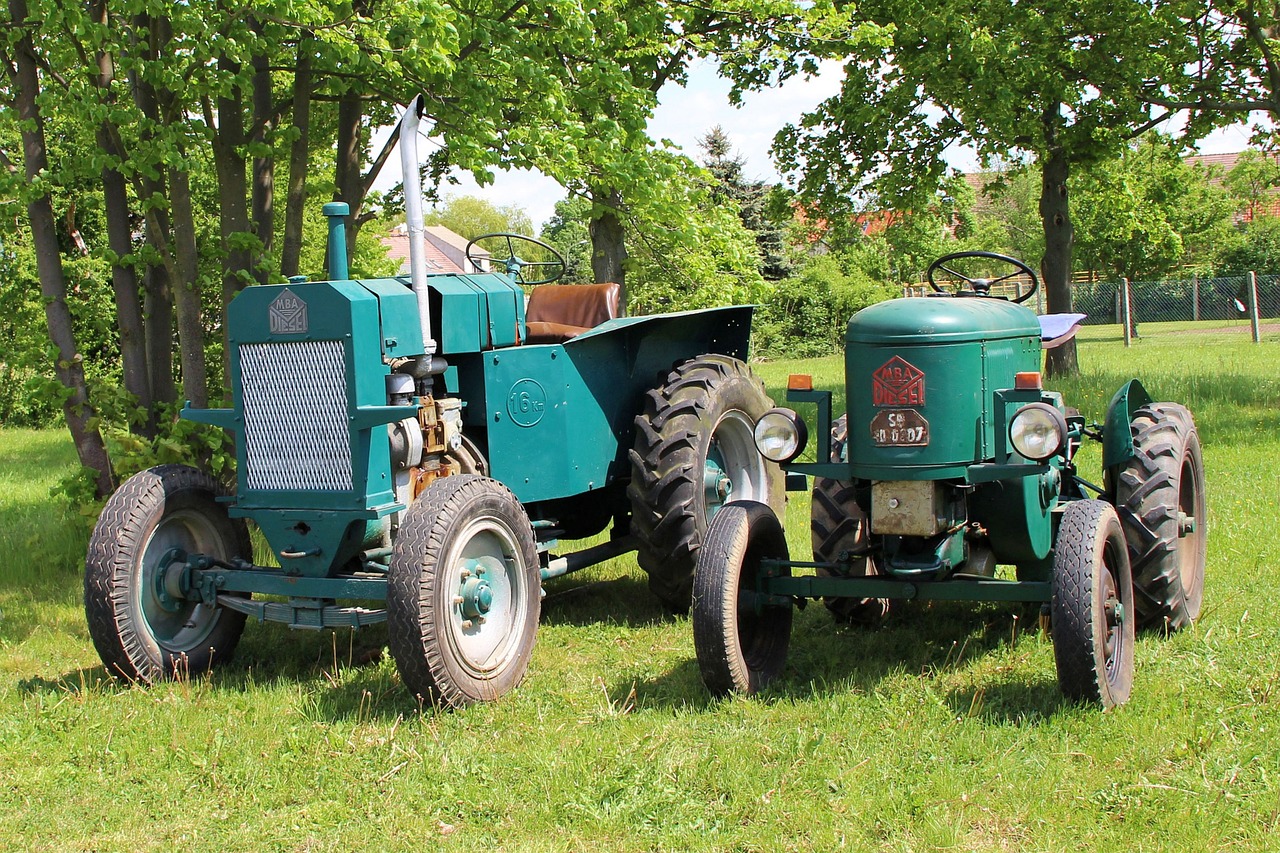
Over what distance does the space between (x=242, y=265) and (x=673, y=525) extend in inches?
163

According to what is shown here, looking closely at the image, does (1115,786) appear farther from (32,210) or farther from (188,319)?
(32,210)

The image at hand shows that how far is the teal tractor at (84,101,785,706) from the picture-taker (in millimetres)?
4707

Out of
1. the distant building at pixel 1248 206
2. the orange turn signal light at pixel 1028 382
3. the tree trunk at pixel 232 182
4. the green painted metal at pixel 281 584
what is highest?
the distant building at pixel 1248 206

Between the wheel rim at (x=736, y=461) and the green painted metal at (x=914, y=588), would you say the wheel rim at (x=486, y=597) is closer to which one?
the green painted metal at (x=914, y=588)

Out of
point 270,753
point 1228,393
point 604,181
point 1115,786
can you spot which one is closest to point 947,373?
point 1115,786

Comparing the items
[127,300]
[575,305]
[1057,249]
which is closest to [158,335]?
[127,300]

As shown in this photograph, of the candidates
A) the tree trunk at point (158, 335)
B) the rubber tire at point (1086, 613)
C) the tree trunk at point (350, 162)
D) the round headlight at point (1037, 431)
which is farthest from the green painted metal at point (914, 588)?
the tree trunk at point (350, 162)

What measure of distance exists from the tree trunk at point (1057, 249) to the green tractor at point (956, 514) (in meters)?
11.4

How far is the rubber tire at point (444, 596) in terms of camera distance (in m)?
4.40

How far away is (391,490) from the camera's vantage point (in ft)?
16.4

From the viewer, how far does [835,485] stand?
17.7 ft

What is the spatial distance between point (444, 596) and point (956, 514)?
6.37ft

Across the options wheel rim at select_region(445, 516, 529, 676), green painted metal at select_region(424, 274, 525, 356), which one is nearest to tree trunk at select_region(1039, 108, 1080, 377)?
green painted metal at select_region(424, 274, 525, 356)

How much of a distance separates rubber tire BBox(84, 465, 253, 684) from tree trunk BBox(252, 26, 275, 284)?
2.90m
